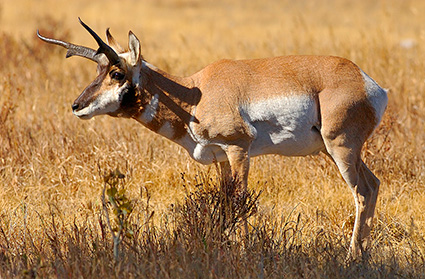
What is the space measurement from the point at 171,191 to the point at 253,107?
155cm

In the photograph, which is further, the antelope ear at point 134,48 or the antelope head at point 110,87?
the antelope head at point 110,87

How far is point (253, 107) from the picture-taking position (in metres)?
5.38

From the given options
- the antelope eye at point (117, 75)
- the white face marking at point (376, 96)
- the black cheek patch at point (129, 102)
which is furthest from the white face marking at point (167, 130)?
the white face marking at point (376, 96)

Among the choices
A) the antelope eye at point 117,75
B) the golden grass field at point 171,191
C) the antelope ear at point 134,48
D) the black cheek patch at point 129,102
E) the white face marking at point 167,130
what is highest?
the antelope ear at point 134,48

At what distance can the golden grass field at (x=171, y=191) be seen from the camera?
168 inches

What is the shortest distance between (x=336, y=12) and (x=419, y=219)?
65.0 ft

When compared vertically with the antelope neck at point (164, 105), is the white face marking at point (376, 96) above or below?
below

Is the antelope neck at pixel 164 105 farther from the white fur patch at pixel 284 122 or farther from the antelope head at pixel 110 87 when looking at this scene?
the white fur patch at pixel 284 122

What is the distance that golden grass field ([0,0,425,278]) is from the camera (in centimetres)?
427

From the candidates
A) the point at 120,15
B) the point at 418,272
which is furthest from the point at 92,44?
the point at 418,272

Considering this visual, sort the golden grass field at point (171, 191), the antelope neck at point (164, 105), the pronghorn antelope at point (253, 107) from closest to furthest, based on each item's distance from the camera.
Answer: the golden grass field at point (171, 191) → the pronghorn antelope at point (253, 107) → the antelope neck at point (164, 105)

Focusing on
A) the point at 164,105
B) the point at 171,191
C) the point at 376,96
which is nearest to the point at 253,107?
the point at 164,105

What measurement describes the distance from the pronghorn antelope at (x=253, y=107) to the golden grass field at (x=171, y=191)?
381 millimetres

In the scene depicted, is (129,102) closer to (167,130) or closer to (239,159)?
(167,130)
